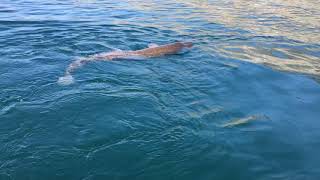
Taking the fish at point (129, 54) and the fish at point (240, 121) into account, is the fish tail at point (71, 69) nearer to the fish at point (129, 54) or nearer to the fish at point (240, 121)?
the fish at point (129, 54)

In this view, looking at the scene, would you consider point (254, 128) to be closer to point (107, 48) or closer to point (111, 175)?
point (111, 175)

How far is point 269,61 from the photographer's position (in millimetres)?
11094

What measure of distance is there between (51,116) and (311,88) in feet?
17.3

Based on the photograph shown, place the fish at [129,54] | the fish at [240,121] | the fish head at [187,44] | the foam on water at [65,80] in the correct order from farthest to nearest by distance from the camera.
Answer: the fish head at [187,44]
the fish at [129,54]
the foam on water at [65,80]
the fish at [240,121]

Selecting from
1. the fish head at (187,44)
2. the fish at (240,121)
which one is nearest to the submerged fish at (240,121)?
the fish at (240,121)

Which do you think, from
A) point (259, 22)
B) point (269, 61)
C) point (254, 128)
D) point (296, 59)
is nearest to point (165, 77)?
point (254, 128)

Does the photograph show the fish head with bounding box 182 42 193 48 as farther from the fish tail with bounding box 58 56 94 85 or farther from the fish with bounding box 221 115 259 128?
the fish with bounding box 221 115 259 128

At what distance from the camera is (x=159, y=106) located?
7699 millimetres

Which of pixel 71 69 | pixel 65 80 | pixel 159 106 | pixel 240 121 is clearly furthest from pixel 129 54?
pixel 240 121

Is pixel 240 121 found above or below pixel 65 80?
below

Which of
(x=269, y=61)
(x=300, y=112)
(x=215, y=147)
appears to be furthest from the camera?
(x=269, y=61)

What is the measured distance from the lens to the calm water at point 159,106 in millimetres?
6055

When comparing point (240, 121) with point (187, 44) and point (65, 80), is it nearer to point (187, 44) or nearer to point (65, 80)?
point (65, 80)

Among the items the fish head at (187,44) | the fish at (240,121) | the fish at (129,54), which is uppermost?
the fish at (129,54)
